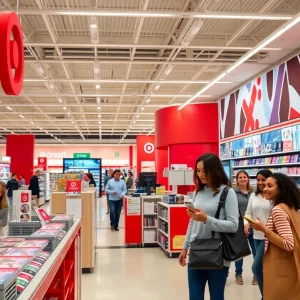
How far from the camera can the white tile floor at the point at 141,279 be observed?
498 centimetres

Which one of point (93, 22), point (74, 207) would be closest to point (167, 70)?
point (93, 22)

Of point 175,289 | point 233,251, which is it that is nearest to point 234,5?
point 175,289

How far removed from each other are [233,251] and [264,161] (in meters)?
8.25

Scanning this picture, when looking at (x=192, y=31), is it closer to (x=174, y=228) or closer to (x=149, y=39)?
(x=149, y=39)

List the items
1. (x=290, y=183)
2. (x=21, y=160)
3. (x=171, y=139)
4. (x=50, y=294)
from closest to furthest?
(x=50, y=294) → (x=290, y=183) → (x=171, y=139) → (x=21, y=160)

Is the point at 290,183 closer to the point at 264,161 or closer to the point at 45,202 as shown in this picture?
the point at 264,161

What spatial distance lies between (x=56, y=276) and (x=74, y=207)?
3.29 m

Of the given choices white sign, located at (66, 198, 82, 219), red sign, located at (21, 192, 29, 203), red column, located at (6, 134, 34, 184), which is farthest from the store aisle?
red column, located at (6, 134, 34, 184)

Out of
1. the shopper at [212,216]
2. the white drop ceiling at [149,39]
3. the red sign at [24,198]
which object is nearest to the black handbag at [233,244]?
the shopper at [212,216]

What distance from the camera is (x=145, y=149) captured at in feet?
86.2

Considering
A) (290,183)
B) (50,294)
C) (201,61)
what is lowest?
(50,294)

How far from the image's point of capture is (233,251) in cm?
269

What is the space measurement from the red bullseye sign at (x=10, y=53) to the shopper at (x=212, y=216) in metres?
1.66

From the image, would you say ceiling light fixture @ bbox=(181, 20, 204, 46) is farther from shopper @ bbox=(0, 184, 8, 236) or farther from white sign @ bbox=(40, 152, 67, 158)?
white sign @ bbox=(40, 152, 67, 158)
